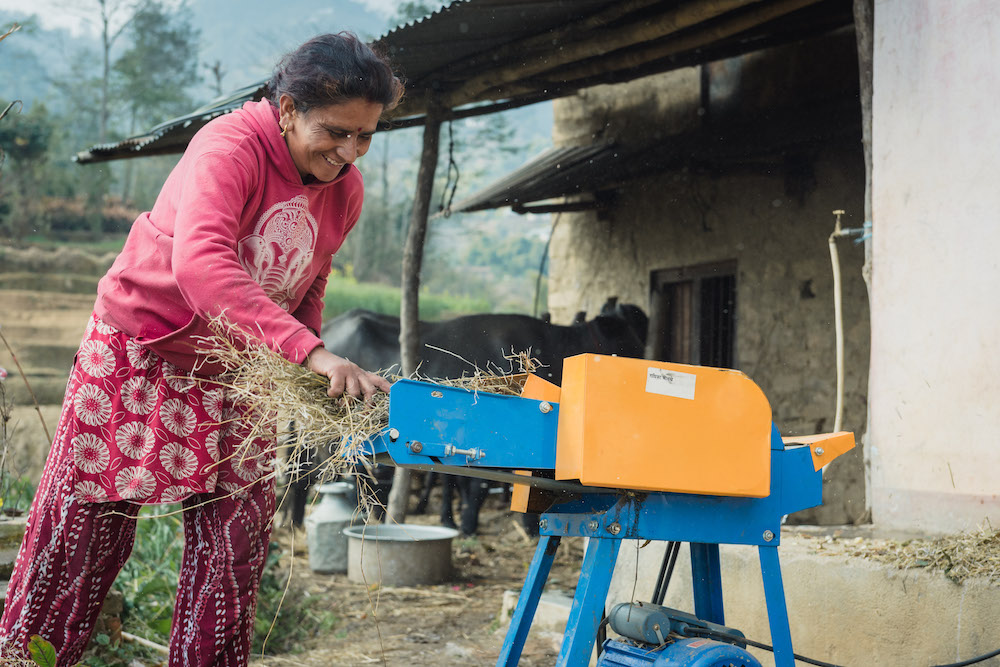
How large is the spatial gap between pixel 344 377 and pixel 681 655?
2.88 ft

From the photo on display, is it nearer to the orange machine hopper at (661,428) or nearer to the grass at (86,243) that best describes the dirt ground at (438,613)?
the orange machine hopper at (661,428)

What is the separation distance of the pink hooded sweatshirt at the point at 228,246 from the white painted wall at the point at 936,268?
1907 millimetres

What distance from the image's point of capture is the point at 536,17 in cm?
441

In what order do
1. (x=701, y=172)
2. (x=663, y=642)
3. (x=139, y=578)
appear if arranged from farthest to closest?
1. (x=701, y=172)
2. (x=139, y=578)
3. (x=663, y=642)

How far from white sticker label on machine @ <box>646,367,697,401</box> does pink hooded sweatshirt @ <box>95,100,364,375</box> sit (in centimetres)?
65

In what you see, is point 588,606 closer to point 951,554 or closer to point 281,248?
point 281,248

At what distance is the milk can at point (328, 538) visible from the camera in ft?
17.9

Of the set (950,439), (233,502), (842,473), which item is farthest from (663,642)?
(842,473)

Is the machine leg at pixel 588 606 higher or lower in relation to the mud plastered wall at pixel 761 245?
lower

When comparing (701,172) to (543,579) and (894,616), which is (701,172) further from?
(543,579)

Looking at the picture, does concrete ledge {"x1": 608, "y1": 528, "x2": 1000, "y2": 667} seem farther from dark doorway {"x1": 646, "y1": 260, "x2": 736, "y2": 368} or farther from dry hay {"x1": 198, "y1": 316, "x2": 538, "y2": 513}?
dark doorway {"x1": 646, "y1": 260, "x2": 736, "y2": 368}

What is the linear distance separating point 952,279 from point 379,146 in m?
49.6

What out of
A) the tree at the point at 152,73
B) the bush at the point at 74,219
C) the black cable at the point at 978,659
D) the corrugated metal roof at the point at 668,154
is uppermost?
the tree at the point at 152,73

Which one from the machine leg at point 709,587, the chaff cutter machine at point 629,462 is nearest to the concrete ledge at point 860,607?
the machine leg at point 709,587
